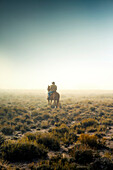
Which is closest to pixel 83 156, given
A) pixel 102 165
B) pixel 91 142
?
pixel 102 165

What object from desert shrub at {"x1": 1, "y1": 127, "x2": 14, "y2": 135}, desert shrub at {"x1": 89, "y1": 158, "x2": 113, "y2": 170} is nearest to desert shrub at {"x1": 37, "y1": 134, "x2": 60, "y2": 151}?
desert shrub at {"x1": 89, "y1": 158, "x2": 113, "y2": 170}

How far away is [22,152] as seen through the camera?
19.9ft

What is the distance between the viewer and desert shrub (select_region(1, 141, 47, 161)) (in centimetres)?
588

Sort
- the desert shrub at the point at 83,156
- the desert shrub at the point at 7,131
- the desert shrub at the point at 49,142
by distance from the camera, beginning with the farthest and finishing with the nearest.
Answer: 1. the desert shrub at the point at 7,131
2. the desert shrub at the point at 49,142
3. the desert shrub at the point at 83,156

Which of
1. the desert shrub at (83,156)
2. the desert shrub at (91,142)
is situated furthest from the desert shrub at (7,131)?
the desert shrub at (83,156)

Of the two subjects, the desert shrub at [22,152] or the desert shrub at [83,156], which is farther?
the desert shrub at [22,152]

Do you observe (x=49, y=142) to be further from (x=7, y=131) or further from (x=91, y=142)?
(x=7, y=131)

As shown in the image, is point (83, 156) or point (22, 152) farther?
point (22, 152)

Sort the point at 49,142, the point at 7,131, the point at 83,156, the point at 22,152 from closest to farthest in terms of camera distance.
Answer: the point at 83,156, the point at 22,152, the point at 49,142, the point at 7,131

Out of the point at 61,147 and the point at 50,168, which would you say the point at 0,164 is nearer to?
the point at 50,168

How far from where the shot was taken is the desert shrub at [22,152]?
588 centimetres

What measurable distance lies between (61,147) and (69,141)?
2.57 feet

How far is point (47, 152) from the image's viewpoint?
20.7 feet

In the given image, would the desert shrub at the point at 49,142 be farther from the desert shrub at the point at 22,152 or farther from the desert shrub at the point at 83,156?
the desert shrub at the point at 83,156
